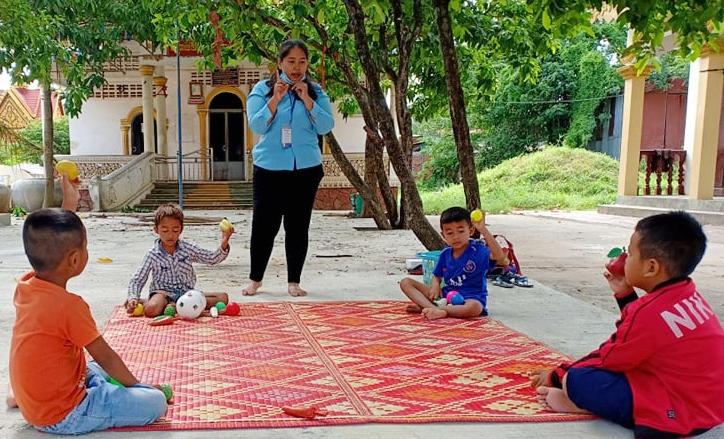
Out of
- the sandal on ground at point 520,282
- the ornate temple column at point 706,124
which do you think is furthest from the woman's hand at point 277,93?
the ornate temple column at point 706,124

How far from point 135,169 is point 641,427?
15.5 m

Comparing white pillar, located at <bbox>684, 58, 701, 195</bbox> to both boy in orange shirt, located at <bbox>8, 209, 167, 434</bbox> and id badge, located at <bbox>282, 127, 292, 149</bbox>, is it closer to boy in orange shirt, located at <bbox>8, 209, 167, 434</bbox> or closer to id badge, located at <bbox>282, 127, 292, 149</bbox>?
id badge, located at <bbox>282, 127, 292, 149</bbox>

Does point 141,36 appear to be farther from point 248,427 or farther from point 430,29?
point 248,427

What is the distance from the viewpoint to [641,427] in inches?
80.0

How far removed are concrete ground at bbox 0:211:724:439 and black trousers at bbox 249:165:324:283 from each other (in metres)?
0.36

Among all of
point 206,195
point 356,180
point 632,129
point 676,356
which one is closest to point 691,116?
point 632,129

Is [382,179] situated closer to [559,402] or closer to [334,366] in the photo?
[334,366]

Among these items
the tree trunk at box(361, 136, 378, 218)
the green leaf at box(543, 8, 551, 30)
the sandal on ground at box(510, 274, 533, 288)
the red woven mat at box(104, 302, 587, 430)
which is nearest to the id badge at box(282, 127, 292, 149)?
the red woven mat at box(104, 302, 587, 430)

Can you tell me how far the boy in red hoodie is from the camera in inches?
78.1

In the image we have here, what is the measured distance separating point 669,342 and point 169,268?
2.89 meters

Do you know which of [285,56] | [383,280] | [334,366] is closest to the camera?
[334,366]

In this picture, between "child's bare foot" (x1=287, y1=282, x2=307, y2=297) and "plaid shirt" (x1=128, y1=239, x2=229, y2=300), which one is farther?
"child's bare foot" (x1=287, y1=282, x2=307, y2=297)

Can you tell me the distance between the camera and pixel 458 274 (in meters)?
3.82

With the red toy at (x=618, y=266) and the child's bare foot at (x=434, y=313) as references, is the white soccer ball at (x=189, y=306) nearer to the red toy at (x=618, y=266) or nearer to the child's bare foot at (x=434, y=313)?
the child's bare foot at (x=434, y=313)
